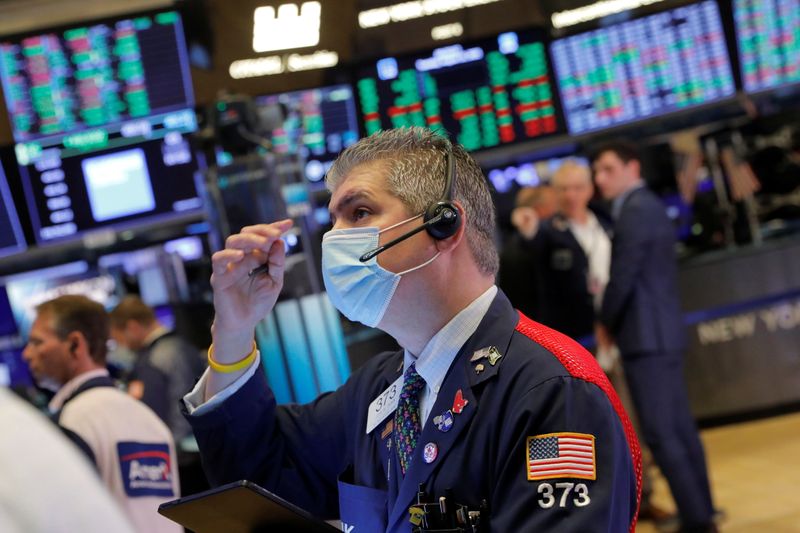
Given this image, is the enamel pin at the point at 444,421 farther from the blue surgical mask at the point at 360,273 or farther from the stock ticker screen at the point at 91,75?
the stock ticker screen at the point at 91,75

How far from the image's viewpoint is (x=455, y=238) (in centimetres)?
176

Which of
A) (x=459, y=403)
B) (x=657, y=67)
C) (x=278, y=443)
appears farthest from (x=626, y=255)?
(x=459, y=403)

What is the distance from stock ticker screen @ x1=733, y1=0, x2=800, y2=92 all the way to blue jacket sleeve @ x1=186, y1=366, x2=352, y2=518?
4.51m

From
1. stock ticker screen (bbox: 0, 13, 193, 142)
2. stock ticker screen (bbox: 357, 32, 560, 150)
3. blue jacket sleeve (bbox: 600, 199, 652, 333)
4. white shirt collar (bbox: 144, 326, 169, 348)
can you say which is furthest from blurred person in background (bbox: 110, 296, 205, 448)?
blue jacket sleeve (bbox: 600, 199, 652, 333)

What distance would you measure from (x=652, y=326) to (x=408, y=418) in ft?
10.2

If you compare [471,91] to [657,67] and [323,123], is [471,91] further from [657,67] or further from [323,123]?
[657,67]

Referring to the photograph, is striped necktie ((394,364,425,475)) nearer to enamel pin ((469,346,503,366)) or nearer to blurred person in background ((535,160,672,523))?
enamel pin ((469,346,503,366))

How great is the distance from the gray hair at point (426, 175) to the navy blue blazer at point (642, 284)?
286 centimetres

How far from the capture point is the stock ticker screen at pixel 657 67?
18.8 feet

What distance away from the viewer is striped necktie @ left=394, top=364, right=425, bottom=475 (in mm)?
1670

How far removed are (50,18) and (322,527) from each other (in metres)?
4.54

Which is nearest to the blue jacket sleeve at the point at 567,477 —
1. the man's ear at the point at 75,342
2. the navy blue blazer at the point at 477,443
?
the navy blue blazer at the point at 477,443

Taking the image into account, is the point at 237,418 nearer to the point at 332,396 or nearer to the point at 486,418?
the point at 332,396

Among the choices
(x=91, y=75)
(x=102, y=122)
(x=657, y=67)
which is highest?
(x=91, y=75)
